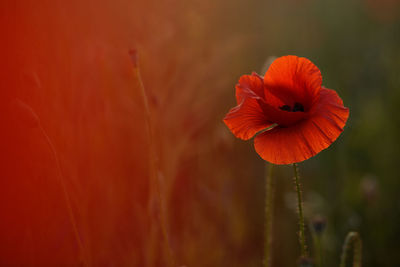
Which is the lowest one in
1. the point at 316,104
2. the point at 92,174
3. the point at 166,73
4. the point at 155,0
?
the point at 92,174

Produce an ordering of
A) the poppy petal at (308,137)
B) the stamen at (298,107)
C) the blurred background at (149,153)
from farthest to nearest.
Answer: the blurred background at (149,153) → the stamen at (298,107) → the poppy petal at (308,137)

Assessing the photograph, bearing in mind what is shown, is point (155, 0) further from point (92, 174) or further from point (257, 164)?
point (257, 164)

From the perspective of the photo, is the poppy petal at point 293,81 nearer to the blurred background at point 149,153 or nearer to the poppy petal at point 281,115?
the poppy petal at point 281,115

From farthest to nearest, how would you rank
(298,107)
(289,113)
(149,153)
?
(149,153) → (298,107) → (289,113)

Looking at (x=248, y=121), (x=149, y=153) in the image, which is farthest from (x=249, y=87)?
(x=149, y=153)

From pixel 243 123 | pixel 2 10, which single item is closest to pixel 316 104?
pixel 243 123

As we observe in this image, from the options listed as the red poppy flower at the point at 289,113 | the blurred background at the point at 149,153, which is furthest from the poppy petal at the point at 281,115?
the blurred background at the point at 149,153

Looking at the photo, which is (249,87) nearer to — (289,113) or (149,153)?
(289,113)
